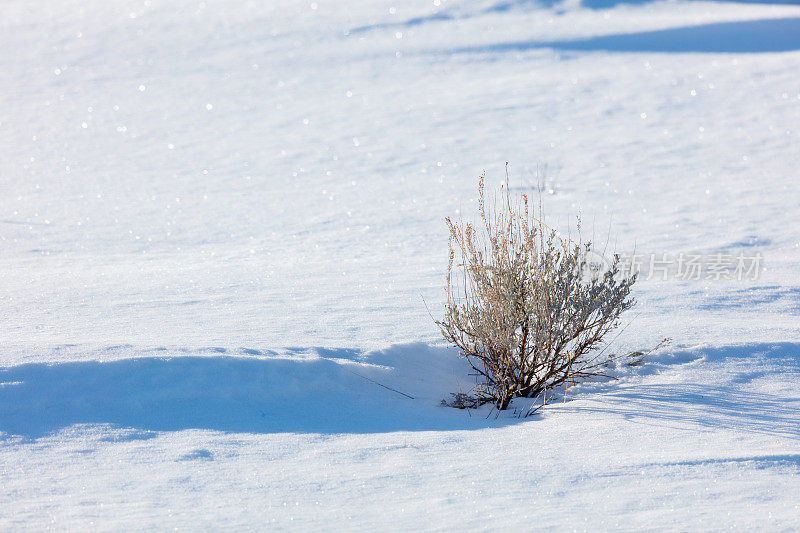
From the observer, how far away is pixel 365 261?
605 centimetres

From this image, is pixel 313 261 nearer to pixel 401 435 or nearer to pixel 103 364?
pixel 103 364

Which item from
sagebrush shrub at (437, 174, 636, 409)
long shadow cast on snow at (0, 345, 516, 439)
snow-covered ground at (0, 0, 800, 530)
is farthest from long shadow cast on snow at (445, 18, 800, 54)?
long shadow cast on snow at (0, 345, 516, 439)

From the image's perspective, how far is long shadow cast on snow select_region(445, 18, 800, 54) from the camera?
1395cm

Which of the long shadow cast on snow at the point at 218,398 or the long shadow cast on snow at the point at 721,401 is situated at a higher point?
the long shadow cast on snow at the point at 218,398

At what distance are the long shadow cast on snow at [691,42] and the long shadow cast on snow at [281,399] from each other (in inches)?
451

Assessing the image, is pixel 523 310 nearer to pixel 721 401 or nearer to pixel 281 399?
pixel 721 401

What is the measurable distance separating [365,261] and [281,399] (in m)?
2.75

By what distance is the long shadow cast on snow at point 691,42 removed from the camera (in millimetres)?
13945

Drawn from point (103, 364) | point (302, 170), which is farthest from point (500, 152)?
point (103, 364)

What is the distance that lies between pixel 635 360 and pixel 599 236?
115 inches

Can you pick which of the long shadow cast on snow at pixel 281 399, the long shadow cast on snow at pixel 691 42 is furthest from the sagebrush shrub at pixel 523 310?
the long shadow cast on snow at pixel 691 42

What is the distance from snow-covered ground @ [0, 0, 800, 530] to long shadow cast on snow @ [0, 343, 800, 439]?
0.05 feet

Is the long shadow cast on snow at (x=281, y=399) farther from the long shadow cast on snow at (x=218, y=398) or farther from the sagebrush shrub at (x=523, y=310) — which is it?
the sagebrush shrub at (x=523, y=310)

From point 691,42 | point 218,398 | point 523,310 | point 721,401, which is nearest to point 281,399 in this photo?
point 218,398
